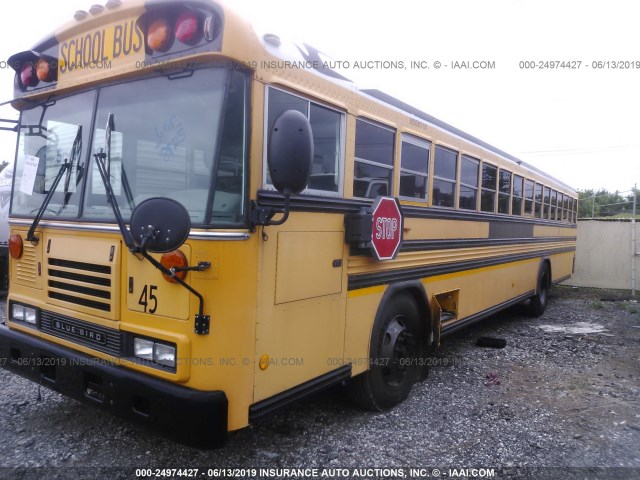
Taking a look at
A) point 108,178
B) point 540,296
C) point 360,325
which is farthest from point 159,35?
point 540,296

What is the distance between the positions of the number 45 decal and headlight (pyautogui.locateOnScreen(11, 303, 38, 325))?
3.55ft

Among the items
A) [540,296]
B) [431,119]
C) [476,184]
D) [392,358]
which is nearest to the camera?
[392,358]

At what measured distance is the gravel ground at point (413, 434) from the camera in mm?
3131

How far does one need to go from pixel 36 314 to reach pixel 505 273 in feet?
18.2

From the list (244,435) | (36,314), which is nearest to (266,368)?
(244,435)

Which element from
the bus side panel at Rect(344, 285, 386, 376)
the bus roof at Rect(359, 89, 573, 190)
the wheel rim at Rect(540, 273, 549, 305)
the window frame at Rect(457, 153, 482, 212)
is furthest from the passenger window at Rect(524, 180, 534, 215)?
the bus side panel at Rect(344, 285, 386, 376)

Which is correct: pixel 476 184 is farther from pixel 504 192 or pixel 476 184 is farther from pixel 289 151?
pixel 289 151

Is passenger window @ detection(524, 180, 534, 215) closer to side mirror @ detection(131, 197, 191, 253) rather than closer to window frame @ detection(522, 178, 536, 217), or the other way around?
window frame @ detection(522, 178, 536, 217)

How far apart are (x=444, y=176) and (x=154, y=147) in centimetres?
290

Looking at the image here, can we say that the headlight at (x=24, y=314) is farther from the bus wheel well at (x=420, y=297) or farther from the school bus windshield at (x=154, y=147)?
the bus wheel well at (x=420, y=297)

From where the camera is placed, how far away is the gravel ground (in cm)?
313

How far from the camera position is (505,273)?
6629 mm

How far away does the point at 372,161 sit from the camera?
3.59 metres

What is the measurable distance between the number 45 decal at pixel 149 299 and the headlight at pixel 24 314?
1082mm
